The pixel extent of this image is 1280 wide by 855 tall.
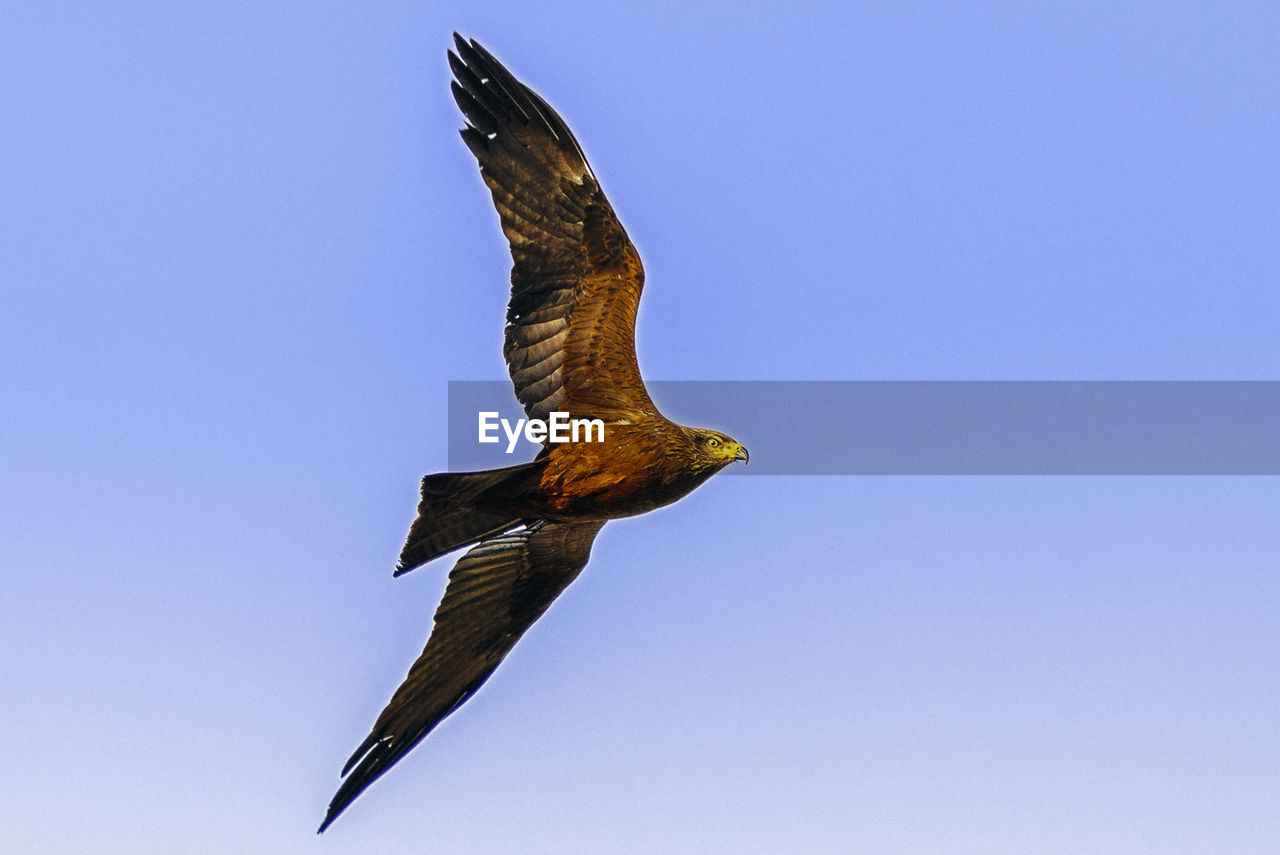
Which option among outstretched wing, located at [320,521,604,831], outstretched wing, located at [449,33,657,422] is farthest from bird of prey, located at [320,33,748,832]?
outstretched wing, located at [320,521,604,831]

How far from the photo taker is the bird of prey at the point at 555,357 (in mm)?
14602

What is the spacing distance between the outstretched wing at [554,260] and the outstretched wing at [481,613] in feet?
6.25

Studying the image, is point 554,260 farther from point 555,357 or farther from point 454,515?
point 454,515

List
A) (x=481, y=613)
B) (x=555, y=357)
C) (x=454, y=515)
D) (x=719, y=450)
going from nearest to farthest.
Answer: (x=719, y=450), (x=454, y=515), (x=555, y=357), (x=481, y=613)

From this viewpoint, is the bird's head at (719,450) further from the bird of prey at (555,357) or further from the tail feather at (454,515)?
the tail feather at (454,515)

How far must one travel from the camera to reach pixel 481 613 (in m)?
16.9

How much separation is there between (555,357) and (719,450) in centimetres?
184

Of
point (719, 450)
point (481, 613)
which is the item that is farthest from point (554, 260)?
point (481, 613)

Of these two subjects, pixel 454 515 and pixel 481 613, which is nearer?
pixel 454 515

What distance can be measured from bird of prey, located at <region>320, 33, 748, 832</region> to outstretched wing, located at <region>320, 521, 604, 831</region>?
515 millimetres

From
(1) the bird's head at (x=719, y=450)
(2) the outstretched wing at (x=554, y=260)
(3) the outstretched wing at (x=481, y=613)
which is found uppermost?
(2) the outstretched wing at (x=554, y=260)

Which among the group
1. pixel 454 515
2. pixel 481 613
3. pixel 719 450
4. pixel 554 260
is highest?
pixel 554 260

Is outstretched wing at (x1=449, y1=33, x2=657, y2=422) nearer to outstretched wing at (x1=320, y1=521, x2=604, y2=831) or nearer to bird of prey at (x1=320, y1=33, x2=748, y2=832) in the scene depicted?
bird of prey at (x1=320, y1=33, x2=748, y2=832)

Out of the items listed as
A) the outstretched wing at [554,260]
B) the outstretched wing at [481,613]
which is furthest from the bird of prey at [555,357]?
the outstretched wing at [481,613]
